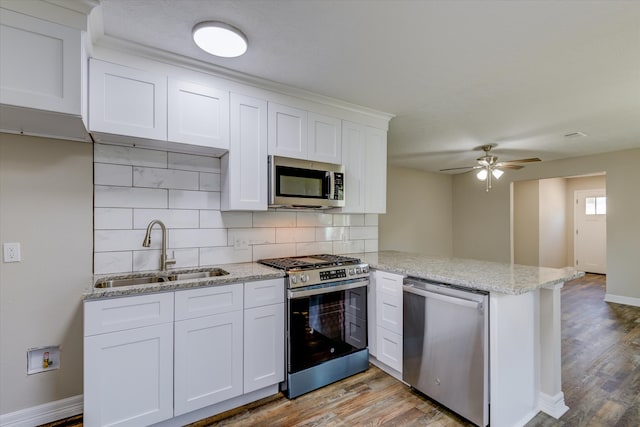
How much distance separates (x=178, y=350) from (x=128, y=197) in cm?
114

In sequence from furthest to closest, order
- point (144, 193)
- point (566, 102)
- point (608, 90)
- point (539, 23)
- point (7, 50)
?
point (566, 102) → point (608, 90) → point (144, 193) → point (539, 23) → point (7, 50)

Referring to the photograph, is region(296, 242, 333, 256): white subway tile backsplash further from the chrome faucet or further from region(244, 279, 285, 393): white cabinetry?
the chrome faucet

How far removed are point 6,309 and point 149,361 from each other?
3.17ft

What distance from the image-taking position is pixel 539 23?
1679 millimetres

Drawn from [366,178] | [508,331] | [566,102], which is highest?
[566,102]

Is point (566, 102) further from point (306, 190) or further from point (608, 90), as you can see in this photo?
point (306, 190)

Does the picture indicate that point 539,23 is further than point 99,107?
No

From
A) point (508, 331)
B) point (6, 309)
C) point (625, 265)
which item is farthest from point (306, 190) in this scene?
point (625, 265)

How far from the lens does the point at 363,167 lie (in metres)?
3.11

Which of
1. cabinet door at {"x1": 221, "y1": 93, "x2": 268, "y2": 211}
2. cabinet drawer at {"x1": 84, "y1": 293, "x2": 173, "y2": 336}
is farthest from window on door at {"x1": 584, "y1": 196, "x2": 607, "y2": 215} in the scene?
cabinet drawer at {"x1": 84, "y1": 293, "x2": 173, "y2": 336}

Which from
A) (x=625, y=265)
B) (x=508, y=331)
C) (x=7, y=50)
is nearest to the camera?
(x=7, y=50)

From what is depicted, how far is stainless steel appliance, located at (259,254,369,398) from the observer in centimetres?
225

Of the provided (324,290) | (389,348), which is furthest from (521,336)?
(324,290)

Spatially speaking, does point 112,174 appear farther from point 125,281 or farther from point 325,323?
point 325,323
